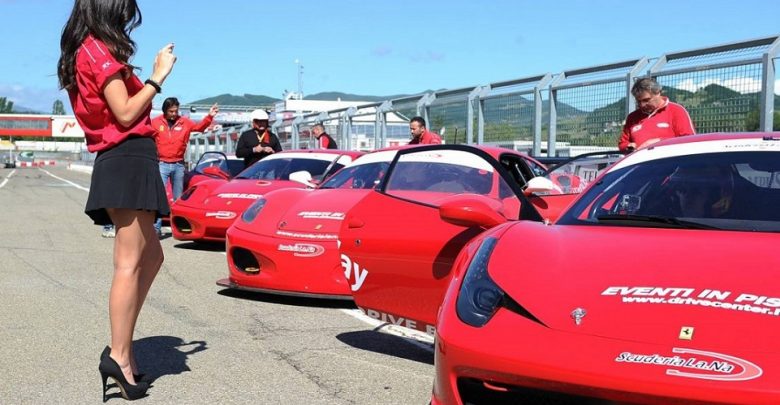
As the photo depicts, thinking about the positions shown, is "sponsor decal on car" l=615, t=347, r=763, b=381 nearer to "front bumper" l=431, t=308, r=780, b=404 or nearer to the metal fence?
"front bumper" l=431, t=308, r=780, b=404

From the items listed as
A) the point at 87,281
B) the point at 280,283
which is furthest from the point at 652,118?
the point at 87,281

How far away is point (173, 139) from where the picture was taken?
11109mm

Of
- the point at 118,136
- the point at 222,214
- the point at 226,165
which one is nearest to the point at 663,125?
the point at 222,214

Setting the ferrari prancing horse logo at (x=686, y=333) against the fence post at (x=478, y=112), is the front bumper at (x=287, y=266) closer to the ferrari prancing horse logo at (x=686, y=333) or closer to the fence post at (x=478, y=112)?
the ferrari prancing horse logo at (x=686, y=333)

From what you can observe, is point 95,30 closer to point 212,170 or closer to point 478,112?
point 212,170

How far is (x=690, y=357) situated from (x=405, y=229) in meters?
2.00

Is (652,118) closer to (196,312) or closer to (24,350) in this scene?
(196,312)

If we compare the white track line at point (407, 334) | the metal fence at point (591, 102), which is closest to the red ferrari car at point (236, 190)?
the metal fence at point (591, 102)

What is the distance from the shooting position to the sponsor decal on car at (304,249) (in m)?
6.11

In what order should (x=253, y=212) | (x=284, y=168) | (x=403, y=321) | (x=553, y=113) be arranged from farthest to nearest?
(x=553, y=113) < (x=284, y=168) < (x=253, y=212) < (x=403, y=321)

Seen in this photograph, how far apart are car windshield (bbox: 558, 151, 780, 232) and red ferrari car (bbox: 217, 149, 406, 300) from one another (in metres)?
2.45

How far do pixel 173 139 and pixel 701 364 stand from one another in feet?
30.6

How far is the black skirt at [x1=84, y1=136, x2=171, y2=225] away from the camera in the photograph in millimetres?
3787

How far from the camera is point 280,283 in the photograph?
622 centimetres
